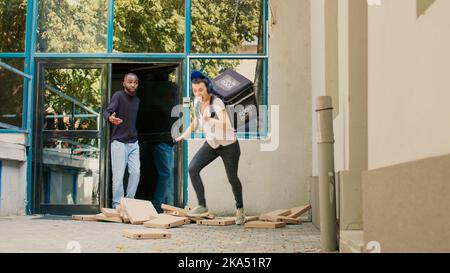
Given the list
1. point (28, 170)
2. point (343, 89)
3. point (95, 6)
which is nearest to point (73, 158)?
point (28, 170)

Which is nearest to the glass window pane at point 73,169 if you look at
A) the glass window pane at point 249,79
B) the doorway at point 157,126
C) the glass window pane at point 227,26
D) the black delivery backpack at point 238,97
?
the doorway at point 157,126

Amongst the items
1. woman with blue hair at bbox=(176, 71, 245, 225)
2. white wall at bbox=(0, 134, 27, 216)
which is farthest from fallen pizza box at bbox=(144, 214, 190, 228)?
white wall at bbox=(0, 134, 27, 216)

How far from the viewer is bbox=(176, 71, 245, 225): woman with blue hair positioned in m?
8.75

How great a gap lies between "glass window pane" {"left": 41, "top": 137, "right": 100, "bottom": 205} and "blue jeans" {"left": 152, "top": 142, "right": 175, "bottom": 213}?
A: 1.17m

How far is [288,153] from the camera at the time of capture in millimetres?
10641

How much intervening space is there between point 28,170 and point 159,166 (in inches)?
88.8

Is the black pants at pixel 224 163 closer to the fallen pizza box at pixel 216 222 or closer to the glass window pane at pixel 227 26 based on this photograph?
the fallen pizza box at pixel 216 222

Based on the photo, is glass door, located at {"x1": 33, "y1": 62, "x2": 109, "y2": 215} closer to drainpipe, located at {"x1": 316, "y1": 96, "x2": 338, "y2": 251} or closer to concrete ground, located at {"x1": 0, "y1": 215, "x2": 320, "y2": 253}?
concrete ground, located at {"x1": 0, "y1": 215, "x2": 320, "y2": 253}

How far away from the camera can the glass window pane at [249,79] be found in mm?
10758

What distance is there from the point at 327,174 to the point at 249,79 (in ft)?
18.8

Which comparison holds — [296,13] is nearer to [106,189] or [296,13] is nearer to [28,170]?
[106,189]

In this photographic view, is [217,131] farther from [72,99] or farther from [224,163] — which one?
[72,99]

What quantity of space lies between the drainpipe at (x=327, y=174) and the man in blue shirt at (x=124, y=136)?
228 inches

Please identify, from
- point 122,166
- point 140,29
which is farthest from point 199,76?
point 140,29
